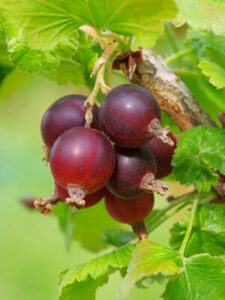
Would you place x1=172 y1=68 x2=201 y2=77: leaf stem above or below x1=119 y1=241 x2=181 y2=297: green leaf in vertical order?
above

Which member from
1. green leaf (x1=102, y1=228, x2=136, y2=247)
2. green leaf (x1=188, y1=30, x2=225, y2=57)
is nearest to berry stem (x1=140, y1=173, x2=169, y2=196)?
green leaf (x1=102, y1=228, x2=136, y2=247)

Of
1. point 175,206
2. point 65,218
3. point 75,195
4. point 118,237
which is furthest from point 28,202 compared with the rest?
point 75,195

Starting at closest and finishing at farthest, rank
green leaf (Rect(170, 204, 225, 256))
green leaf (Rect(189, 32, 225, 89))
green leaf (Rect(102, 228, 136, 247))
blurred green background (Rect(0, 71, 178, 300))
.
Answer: green leaf (Rect(189, 32, 225, 89)), green leaf (Rect(170, 204, 225, 256)), green leaf (Rect(102, 228, 136, 247)), blurred green background (Rect(0, 71, 178, 300))

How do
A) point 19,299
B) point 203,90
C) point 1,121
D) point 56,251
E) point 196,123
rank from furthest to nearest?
point 1,121
point 56,251
point 19,299
point 203,90
point 196,123

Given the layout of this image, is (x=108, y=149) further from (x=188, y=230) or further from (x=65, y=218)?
(x=65, y=218)

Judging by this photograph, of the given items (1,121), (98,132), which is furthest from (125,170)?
(1,121)

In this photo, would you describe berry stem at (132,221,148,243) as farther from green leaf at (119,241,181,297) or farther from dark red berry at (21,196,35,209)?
dark red berry at (21,196,35,209)

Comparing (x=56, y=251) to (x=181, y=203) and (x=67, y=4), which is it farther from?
(x=67, y=4)
